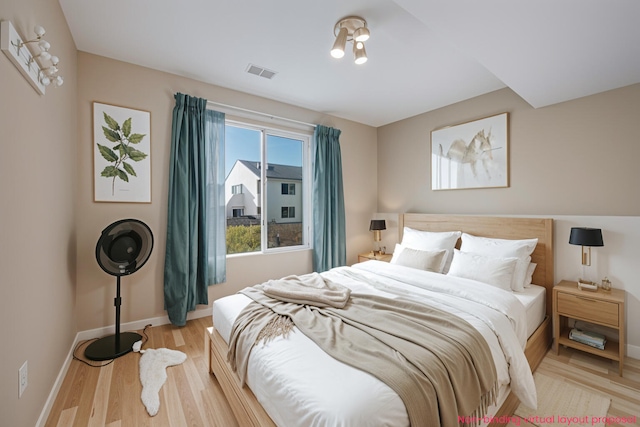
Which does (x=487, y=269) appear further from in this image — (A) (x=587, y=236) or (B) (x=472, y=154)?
(B) (x=472, y=154)

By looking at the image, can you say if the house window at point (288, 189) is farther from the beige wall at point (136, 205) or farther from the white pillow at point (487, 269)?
the white pillow at point (487, 269)

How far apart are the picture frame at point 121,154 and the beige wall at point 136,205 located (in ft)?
0.17

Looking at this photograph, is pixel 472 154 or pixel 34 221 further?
pixel 472 154

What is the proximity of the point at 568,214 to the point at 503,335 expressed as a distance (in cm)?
178

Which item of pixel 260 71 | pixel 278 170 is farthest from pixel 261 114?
pixel 278 170

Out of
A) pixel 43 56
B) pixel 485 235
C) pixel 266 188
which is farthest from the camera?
pixel 266 188

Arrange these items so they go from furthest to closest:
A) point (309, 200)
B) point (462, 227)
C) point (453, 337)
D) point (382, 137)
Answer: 1. point (382, 137)
2. point (309, 200)
3. point (462, 227)
4. point (453, 337)

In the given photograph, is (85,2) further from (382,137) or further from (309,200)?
(382,137)

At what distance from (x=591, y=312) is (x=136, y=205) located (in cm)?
415

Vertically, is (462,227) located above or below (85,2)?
below

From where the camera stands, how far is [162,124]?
2779 mm

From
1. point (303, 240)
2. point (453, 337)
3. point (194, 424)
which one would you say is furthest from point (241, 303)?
point (303, 240)

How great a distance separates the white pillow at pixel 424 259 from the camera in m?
2.75

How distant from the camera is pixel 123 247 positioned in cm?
231
